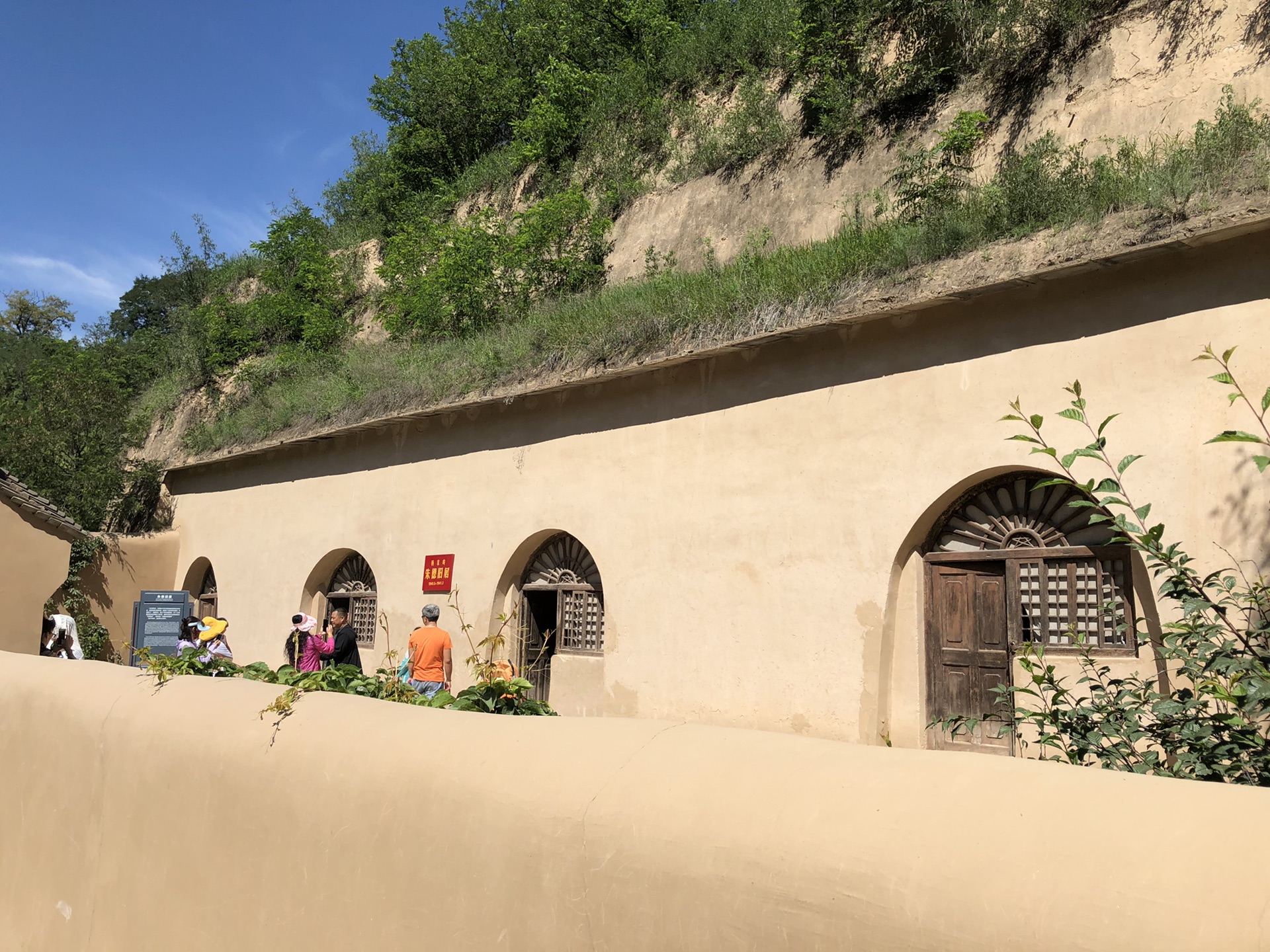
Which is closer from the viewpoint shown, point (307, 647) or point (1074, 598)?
point (1074, 598)

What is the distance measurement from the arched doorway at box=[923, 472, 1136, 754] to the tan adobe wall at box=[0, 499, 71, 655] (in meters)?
12.3

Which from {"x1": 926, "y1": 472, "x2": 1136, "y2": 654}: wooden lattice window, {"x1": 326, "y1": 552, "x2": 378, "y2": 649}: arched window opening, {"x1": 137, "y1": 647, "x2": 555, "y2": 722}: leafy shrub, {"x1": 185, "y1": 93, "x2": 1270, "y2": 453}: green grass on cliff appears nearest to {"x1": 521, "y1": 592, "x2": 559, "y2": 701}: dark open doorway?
{"x1": 185, "y1": 93, "x2": 1270, "y2": 453}: green grass on cliff

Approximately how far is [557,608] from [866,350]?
14.2ft

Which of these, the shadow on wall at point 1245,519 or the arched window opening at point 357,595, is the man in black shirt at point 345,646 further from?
the shadow on wall at point 1245,519

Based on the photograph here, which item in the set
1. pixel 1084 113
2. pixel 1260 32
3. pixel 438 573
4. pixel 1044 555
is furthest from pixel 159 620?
pixel 1260 32

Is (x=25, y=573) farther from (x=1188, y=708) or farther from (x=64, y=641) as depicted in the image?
(x=1188, y=708)

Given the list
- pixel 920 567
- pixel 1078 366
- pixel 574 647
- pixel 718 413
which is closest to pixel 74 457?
pixel 574 647

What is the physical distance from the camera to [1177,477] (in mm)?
5996

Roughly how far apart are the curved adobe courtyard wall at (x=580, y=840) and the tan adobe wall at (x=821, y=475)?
3.96 meters

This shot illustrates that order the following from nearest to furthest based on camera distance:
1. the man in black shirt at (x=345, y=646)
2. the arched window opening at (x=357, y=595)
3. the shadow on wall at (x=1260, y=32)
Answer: the shadow on wall at (x=1260, y=32), the man in black shirt at (x=345, y=646), the arched window opening at (x=357, y=595)

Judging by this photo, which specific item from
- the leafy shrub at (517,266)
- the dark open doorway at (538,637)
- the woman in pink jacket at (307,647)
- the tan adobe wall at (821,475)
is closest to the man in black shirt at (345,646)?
the woman in pink jacket at (307,647)

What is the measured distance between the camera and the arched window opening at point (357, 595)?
1270cm

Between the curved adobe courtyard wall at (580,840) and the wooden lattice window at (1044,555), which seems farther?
the wooden lattice window at (1044,555)

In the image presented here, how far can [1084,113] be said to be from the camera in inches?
379
